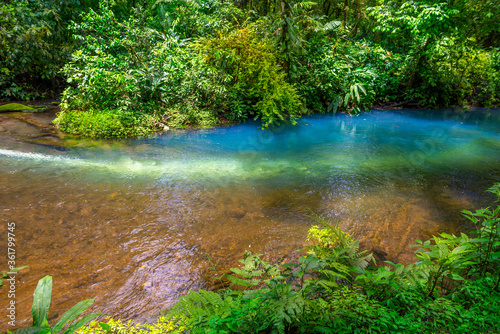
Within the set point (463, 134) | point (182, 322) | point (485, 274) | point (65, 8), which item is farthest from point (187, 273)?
point (65, 8)

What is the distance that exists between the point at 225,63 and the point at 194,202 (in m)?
6.28

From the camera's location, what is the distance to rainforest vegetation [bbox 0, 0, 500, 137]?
323 inches

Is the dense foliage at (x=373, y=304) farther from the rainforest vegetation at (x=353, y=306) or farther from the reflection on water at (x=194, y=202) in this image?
the reflection on water at (x=194, y=202)

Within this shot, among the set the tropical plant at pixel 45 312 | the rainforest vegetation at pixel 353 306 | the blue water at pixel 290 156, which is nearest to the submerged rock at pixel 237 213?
the blue water at pixel 290 156

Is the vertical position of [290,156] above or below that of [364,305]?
below

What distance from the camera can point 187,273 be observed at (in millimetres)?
2770

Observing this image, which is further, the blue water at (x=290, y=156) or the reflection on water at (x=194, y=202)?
the blue water at (x=290, y=156)

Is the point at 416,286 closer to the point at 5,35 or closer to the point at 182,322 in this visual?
the point at 182,322

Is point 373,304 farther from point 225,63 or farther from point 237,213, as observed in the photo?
point 225,63

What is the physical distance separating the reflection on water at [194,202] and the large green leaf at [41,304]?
79 cm

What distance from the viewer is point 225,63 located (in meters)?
9.05

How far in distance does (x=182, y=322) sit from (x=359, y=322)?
3.71ft

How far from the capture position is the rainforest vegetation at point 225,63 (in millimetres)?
8203

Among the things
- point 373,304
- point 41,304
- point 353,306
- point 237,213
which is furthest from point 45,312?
point 237,213
